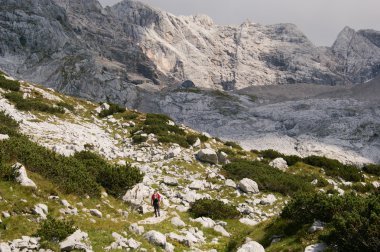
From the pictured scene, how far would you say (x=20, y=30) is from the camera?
396 ft

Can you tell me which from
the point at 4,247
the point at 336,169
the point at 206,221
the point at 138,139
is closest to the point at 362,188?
the point at 336,169

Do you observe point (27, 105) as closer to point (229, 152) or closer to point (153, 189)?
point (153, 189)

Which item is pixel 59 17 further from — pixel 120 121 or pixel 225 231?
pixel 225 231

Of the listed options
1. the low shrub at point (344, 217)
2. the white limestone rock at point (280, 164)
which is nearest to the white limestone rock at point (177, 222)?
the low shrub at point (344, 217)

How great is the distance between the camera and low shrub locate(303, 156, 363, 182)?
104ft

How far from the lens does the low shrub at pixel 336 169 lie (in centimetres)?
3181

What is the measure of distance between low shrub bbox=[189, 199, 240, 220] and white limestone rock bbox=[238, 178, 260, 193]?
4.91 metres

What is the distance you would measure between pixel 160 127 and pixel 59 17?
130325 mm

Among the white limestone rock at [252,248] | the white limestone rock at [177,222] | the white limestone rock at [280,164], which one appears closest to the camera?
the white limestone rock at [252,248]

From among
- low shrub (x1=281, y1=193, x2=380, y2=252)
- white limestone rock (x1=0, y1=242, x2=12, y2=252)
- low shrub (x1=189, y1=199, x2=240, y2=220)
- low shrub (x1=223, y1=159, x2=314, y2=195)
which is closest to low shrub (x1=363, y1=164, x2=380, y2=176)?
low shrub (x1=223, y1=159, x2=314, y2=195)

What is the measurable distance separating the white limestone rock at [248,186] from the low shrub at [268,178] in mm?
836

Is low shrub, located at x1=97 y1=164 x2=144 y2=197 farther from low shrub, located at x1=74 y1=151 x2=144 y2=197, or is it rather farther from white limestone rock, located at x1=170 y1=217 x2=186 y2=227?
white limestone rock, located at x1=170 y1=217 x2=186 y2=227

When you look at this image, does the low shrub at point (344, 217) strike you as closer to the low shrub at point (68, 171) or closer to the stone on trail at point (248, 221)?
the stone on trail at point (248, 221)

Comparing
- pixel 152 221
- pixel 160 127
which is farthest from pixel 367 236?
pixel 160 127
